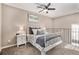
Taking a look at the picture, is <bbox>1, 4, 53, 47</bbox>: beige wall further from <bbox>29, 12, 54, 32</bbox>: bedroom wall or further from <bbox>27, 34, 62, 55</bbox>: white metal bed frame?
<bbox>27, 34, 62, 55</bbox>: white metal bed frame

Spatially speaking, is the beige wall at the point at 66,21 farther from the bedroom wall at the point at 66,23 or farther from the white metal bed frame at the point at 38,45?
the white metal bed frame at the point at 38,45

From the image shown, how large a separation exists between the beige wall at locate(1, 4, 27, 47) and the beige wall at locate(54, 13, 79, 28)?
0.88m

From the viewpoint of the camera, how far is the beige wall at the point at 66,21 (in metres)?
2.10

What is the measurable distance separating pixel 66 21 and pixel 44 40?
70 cm

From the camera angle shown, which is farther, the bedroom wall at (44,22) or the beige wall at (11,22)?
the bedroom wall at (44,22)

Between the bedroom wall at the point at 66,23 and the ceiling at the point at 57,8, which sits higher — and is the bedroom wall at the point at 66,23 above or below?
below

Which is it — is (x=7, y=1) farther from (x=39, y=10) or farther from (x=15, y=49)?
(x=15, y=49)

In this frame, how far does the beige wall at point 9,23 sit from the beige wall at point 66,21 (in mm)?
878

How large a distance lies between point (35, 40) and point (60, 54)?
704 millimetres

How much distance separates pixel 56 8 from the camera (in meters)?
2.21

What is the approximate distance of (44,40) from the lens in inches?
86.0

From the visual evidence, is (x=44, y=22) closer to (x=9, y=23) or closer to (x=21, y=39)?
(x=21, y=39)

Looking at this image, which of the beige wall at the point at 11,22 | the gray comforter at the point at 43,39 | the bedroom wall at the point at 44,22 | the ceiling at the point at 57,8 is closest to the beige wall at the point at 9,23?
the beige wall at the point at 11,22
